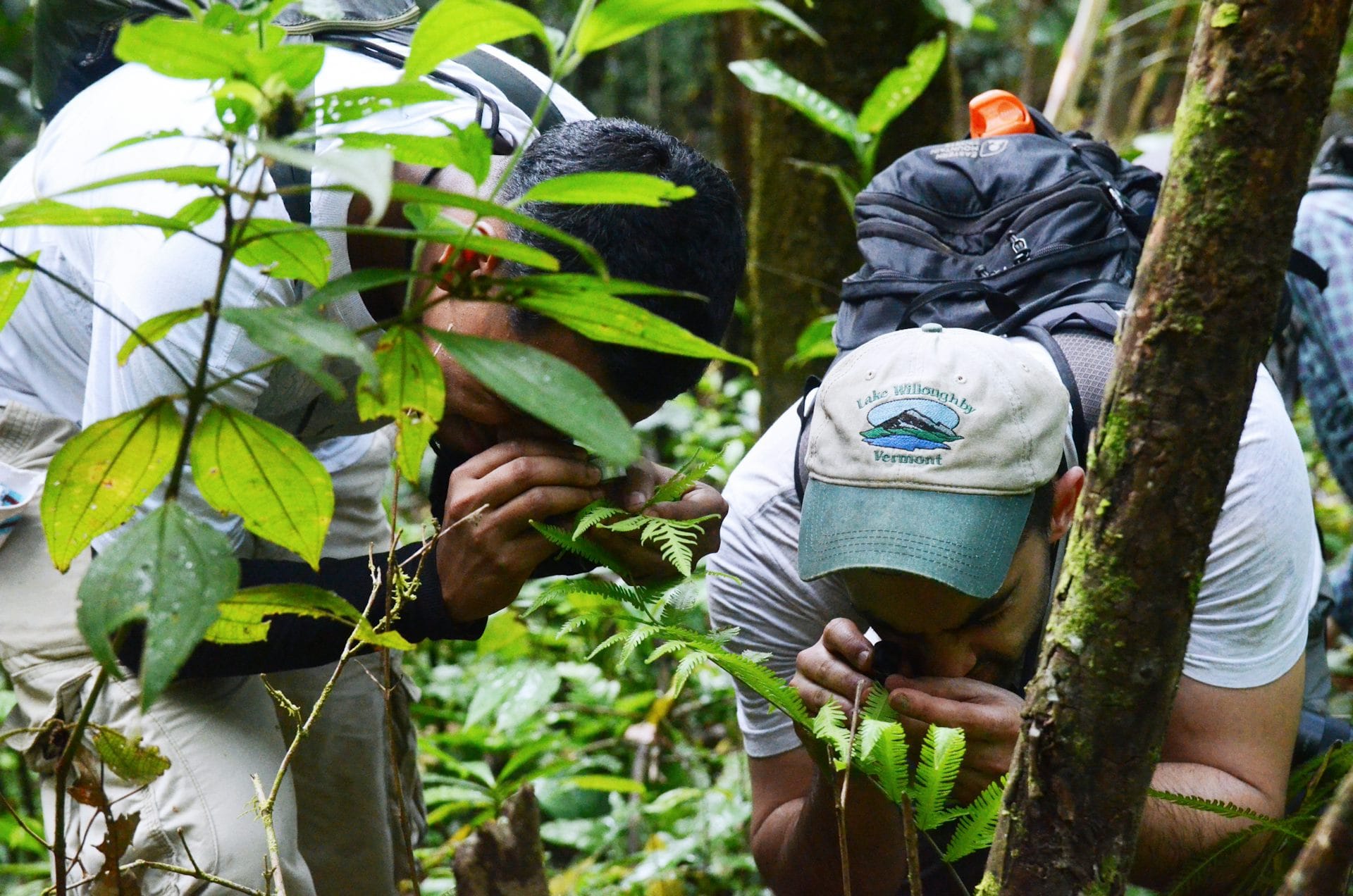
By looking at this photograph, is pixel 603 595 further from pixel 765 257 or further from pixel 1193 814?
pixel 765 257

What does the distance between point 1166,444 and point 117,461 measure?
2.72 ft

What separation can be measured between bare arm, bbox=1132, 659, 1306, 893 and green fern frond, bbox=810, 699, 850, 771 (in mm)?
796

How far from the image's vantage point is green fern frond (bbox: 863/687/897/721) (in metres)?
1.64

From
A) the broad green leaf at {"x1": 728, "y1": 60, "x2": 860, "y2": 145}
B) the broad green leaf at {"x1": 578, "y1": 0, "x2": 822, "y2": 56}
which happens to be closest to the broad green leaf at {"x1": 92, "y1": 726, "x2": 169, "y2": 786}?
the broad green leaf at {"x1": 578, "y1": 0, "x2": 822, "y2": 56}

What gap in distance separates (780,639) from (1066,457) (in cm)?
64

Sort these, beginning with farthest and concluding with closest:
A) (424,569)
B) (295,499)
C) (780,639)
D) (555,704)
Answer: (555,704) < (780,639) < (424,569) < (295,499)

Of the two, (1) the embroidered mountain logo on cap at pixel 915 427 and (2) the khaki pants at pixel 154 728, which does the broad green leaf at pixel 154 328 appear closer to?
(2) the khaki pants at pixel 154 728

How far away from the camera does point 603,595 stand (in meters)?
1.67

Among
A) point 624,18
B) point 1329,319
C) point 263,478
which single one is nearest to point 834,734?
point 263,478

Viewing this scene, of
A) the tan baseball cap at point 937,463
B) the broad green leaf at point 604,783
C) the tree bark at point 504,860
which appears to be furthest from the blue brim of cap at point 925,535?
the broad green leaf at point 604,783

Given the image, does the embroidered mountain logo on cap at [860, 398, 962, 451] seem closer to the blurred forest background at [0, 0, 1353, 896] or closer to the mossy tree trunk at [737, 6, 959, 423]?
the blurred forest background at [0, 0, 1353, 896]

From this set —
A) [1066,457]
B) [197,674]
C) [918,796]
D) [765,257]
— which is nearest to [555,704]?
[765,257]

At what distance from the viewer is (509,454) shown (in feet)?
5.95

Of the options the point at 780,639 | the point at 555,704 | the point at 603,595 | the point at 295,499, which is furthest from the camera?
the point at 555,704
